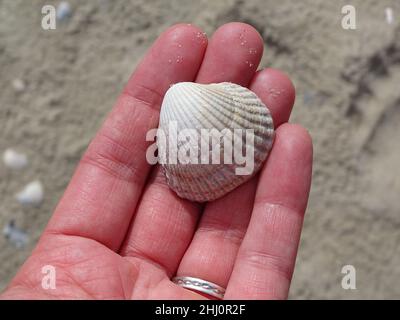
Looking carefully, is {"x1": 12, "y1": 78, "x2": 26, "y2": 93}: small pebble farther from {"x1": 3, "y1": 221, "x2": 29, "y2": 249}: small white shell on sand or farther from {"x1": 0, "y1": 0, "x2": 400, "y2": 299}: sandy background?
{"x1": 3, "y1": 221, "x2": 29, "y2": 249}: small white shell on sand

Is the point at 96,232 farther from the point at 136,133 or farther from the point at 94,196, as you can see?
the point at 136,133

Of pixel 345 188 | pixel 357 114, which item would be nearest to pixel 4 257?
pixel 345 188

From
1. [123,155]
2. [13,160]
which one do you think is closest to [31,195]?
[13,160]

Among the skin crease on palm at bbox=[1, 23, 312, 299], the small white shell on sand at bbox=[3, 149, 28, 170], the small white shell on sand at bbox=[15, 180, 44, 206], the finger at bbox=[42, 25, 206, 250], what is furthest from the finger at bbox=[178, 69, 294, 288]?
the small white shell on sand at bbox=[3, 149, 28, 170]

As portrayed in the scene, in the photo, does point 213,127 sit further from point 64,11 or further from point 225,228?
point 64,11

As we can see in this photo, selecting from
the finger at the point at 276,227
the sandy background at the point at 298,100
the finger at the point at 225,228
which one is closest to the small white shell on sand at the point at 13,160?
the sandy background at the point at 298,100
